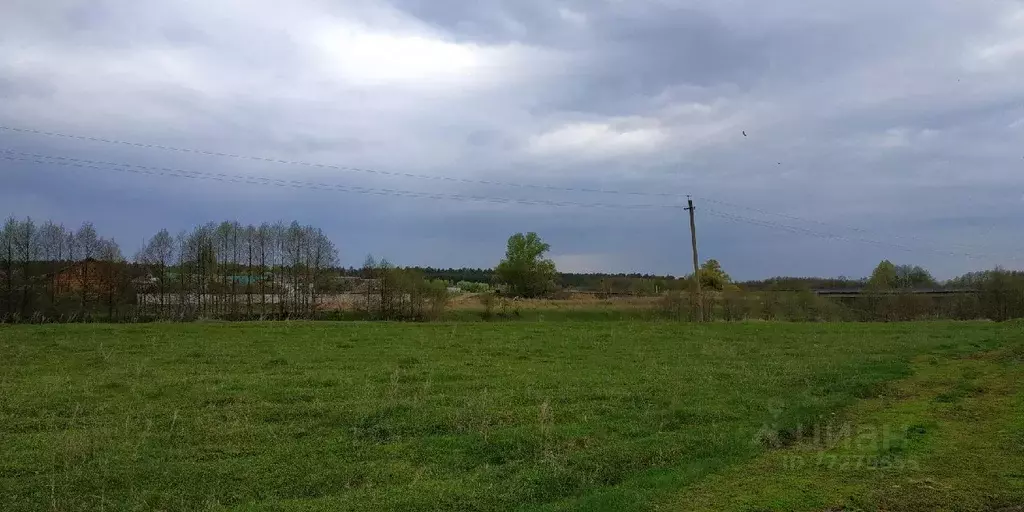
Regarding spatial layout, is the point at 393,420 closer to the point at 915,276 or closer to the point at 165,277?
the point at 165,277

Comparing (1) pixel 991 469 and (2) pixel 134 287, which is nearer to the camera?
(1) pixel 991 469

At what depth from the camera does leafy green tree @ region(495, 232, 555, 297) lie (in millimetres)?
67188

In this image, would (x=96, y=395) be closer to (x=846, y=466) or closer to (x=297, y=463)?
(x=297, y=463)

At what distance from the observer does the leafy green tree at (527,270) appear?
67.2 meters

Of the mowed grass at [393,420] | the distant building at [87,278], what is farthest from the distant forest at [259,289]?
the mowed grass at [393,420]

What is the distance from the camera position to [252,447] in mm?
8297

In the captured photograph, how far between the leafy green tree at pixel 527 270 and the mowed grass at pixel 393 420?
153 feet

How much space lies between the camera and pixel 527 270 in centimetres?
6831

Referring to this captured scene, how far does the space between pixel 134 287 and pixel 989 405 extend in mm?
47256

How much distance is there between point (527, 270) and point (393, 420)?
192 feet

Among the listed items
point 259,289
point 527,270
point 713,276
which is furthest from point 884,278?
point 259,289

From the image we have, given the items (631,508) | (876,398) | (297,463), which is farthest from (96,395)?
(876,398)

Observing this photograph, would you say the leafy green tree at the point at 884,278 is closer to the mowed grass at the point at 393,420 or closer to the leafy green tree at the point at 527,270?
the leafy green tree at the point at 527,270

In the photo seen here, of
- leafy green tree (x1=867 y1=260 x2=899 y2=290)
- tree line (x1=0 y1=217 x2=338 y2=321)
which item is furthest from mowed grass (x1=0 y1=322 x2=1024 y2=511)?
leafy green tree (x1=867 y1=260 x2=899 y2=290)
